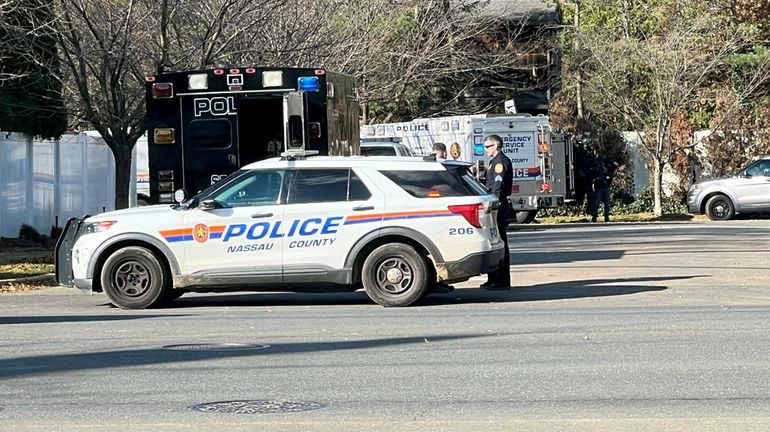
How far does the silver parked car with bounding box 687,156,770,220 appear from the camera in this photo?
110ft

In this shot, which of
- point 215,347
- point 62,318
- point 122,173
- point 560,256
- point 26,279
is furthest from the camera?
point 560,256

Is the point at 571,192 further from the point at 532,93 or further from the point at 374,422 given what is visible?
the point at 374,422

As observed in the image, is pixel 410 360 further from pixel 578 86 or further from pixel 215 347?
pixel 578 86

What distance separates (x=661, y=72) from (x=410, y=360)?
26.6 meters

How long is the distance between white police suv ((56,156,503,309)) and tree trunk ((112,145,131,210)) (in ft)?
20.0

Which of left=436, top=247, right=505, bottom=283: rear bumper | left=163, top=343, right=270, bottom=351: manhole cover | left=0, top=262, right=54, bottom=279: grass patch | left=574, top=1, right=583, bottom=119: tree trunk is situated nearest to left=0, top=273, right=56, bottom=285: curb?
left=0, top=262, right=54, bottom=279: grass patch

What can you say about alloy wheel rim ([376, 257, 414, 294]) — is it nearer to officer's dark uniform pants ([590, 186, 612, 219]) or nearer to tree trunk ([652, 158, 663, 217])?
officer's dark uniform pants ([590, 186, 612, 219])

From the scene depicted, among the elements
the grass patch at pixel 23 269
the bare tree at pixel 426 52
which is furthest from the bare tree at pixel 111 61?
the bare tree at pixel 426 52

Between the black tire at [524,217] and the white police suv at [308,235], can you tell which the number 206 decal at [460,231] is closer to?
the white police suv at [308,235]

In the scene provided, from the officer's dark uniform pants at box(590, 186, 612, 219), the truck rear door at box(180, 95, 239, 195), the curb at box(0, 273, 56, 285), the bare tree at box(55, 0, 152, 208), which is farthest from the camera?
the officer's dark uniform pants at box(590, 186, 612, 219)

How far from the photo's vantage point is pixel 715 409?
8516 millimetres

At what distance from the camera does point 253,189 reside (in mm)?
15414

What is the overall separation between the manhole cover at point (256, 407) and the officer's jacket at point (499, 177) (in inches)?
345

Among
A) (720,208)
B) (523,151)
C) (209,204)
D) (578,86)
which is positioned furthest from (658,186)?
(209,204)
